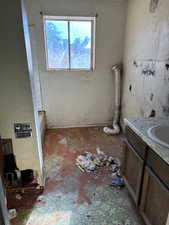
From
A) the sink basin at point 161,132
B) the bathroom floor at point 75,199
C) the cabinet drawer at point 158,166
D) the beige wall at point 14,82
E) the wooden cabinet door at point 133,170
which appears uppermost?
the beige wall at point 14,82

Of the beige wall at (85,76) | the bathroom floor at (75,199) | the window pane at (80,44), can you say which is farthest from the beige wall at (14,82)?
the window pane at (80,44)

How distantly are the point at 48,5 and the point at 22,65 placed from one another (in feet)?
6.08

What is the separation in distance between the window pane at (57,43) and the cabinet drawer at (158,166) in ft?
8.01

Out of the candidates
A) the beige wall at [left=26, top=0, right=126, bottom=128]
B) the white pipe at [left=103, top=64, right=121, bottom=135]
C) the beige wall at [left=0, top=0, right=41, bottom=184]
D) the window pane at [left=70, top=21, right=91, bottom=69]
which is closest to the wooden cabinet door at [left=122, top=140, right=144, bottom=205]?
the beige wall at [left=0, top=0, right=41, bottom=184]

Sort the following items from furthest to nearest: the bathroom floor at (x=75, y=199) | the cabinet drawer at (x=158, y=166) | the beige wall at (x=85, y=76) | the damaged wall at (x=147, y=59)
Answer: the beige wall at (x=85, y=76) < the damaged wall at (x=147, y=59) < the bathroom floor at (x=75, y=199) < the cabinet drawer at (x=158, y=166)

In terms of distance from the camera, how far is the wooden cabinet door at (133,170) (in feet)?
4.79

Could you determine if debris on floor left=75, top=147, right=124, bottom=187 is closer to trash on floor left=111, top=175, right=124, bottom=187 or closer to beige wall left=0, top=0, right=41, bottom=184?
trash on floor left=111, top=175, right=124, bottom=187

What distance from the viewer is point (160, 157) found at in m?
1.15

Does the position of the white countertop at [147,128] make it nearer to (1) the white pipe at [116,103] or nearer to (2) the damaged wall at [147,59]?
(2) the damaged wall at [147,59]

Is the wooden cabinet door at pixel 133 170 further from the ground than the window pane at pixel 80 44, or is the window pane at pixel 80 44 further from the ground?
the window pane at pixel 80 44

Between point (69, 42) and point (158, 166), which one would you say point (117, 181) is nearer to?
point (158, 166)

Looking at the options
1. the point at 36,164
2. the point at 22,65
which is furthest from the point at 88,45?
the point at 36,164

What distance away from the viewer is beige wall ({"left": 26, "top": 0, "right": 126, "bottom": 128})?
9.21ft

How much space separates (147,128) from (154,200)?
0.57 metres
